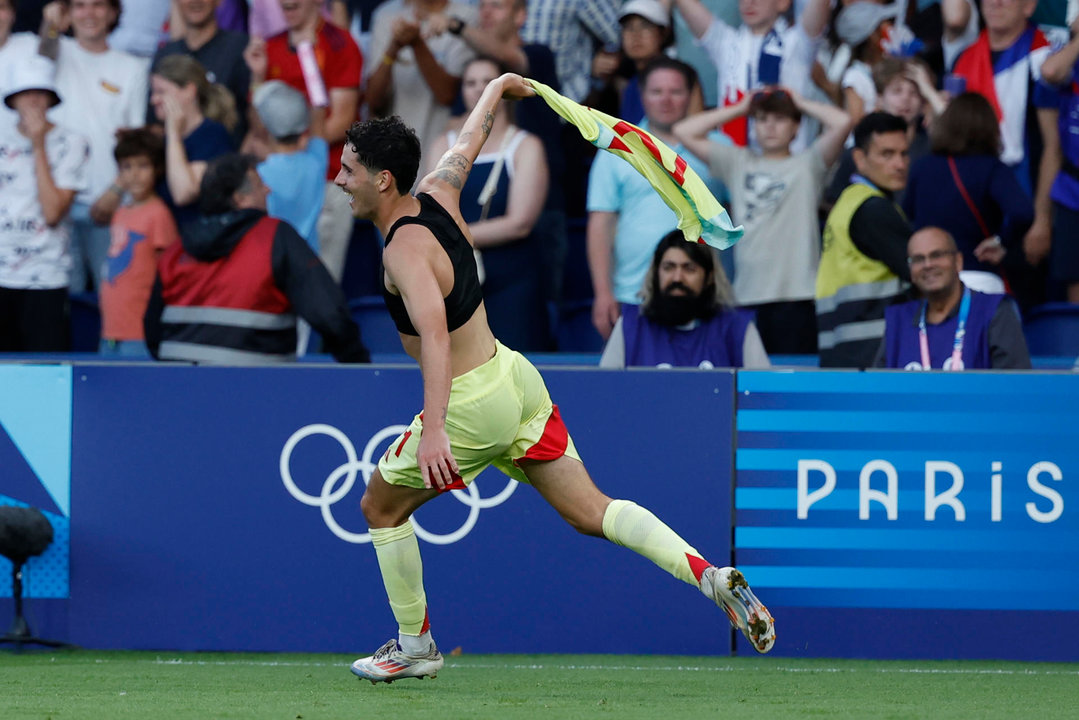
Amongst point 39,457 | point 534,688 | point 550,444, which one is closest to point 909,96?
point 550,444

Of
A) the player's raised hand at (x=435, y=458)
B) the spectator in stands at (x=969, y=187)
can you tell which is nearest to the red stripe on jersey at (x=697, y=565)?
the player's raised hand at (x=435, y=458)

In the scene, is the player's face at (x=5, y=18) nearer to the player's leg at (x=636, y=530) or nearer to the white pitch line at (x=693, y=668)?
the white pitch line at (x=693, y=668)

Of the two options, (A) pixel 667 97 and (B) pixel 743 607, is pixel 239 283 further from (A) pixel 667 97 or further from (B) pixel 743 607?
(B) pixel 743 607

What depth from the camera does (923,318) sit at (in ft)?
25.1

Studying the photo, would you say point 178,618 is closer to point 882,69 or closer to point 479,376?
point 479,376

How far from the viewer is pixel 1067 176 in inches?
357

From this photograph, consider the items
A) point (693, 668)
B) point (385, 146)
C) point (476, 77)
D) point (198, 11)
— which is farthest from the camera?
point (198, 11)

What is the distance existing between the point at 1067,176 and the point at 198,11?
17.4ft

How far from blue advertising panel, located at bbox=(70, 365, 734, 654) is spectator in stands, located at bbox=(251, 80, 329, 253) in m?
2.11

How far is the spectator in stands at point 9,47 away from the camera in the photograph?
31.5 ft

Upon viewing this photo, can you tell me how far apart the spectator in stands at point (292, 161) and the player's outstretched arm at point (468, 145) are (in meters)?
3.46

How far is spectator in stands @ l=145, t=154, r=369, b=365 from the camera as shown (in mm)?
7875

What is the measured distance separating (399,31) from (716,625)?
4.03 metres

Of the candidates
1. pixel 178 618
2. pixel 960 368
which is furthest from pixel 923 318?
pixel 178 618
